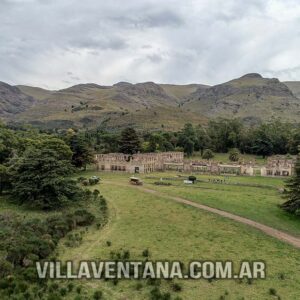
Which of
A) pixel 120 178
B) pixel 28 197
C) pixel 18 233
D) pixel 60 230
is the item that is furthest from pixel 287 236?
pixel 120 178

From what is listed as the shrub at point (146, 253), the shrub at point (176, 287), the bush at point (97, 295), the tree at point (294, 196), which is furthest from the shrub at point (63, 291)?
the tree at point (294, 196)

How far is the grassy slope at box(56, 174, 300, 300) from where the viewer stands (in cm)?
2341

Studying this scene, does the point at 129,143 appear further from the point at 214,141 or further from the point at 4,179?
the point at 4,179

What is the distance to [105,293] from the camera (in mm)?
22688

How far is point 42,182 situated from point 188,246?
20.6 m

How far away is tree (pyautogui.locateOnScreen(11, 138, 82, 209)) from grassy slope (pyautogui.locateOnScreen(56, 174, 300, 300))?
630 centimetres

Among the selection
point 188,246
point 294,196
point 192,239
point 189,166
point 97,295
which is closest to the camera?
point 97,295

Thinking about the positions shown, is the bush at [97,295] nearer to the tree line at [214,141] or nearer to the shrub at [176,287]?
the shrub at [176,287]

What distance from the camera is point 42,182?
43.3 metres

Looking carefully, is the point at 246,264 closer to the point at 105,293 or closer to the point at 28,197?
the point at 105,293

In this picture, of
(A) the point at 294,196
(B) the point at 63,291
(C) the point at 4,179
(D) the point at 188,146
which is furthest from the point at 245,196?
(D) the point at 188,146

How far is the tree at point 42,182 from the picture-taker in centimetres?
4294

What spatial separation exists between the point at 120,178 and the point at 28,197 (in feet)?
72.8

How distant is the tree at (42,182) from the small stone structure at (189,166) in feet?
84.4
